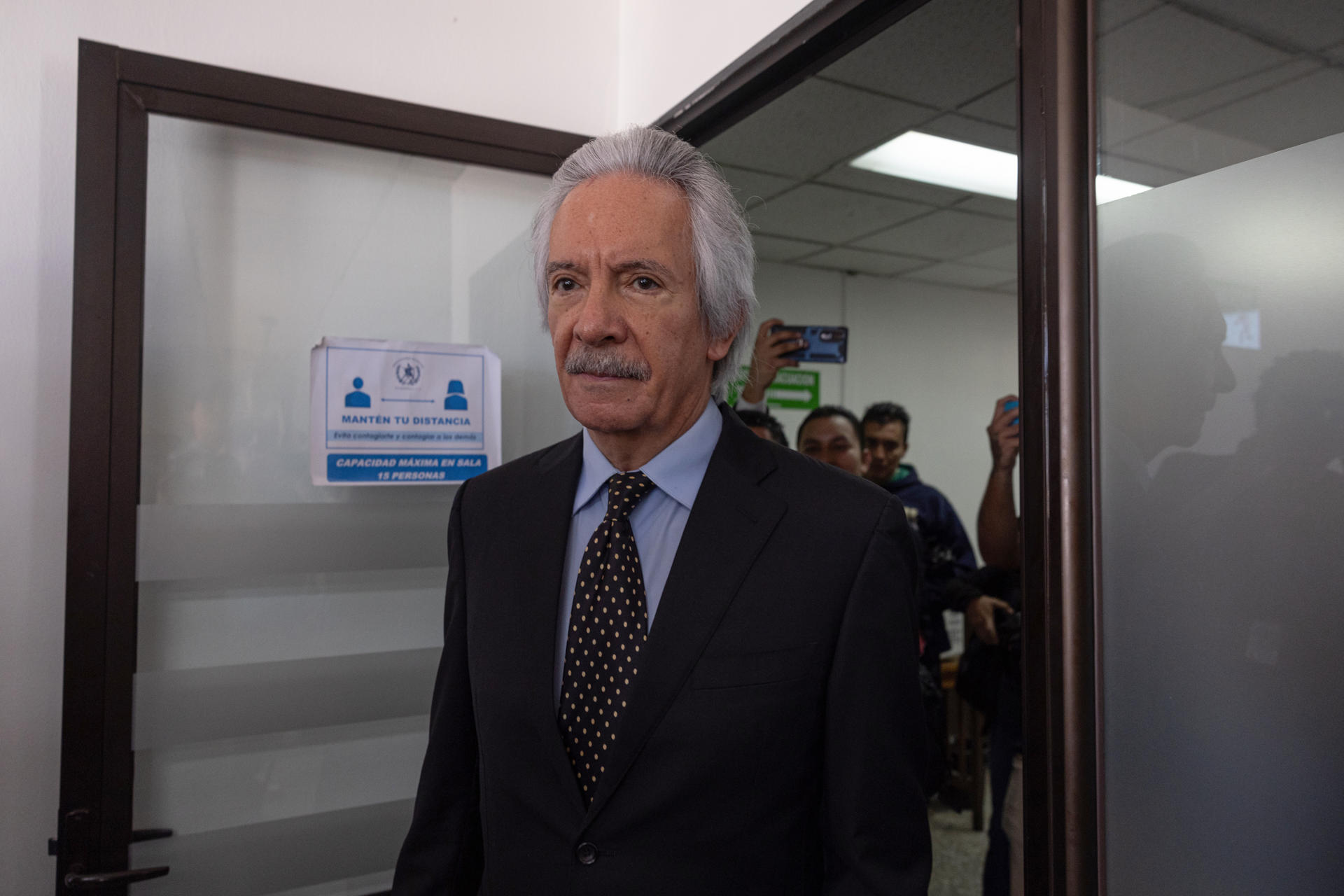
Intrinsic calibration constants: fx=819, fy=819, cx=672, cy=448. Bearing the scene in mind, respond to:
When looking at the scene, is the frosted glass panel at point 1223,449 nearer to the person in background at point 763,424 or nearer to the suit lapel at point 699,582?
the suit lapel at point 699,582

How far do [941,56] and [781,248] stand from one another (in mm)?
2715

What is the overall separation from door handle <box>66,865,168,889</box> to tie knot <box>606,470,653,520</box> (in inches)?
45.5

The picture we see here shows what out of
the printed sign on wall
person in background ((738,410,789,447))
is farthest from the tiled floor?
the printed sign on wall

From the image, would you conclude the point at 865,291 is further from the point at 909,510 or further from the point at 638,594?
the point at 638,594

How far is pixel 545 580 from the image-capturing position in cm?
108

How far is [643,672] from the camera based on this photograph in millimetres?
941

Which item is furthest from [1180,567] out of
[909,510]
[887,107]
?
[887,107]

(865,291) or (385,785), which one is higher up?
(865,291)

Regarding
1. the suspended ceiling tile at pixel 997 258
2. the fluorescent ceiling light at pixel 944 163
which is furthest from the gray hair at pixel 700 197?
the suspended ceiling tile at pixel 997 258

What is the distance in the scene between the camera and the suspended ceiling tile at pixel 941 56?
2.22m

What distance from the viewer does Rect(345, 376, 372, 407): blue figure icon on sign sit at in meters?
1.70

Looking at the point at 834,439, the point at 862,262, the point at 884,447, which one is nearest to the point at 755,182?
the point at 884,447

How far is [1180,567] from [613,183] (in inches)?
31.3

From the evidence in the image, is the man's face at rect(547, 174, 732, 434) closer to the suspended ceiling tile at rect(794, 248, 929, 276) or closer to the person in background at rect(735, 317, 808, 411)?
the person in background at rect(735, 317, 808, 411)
